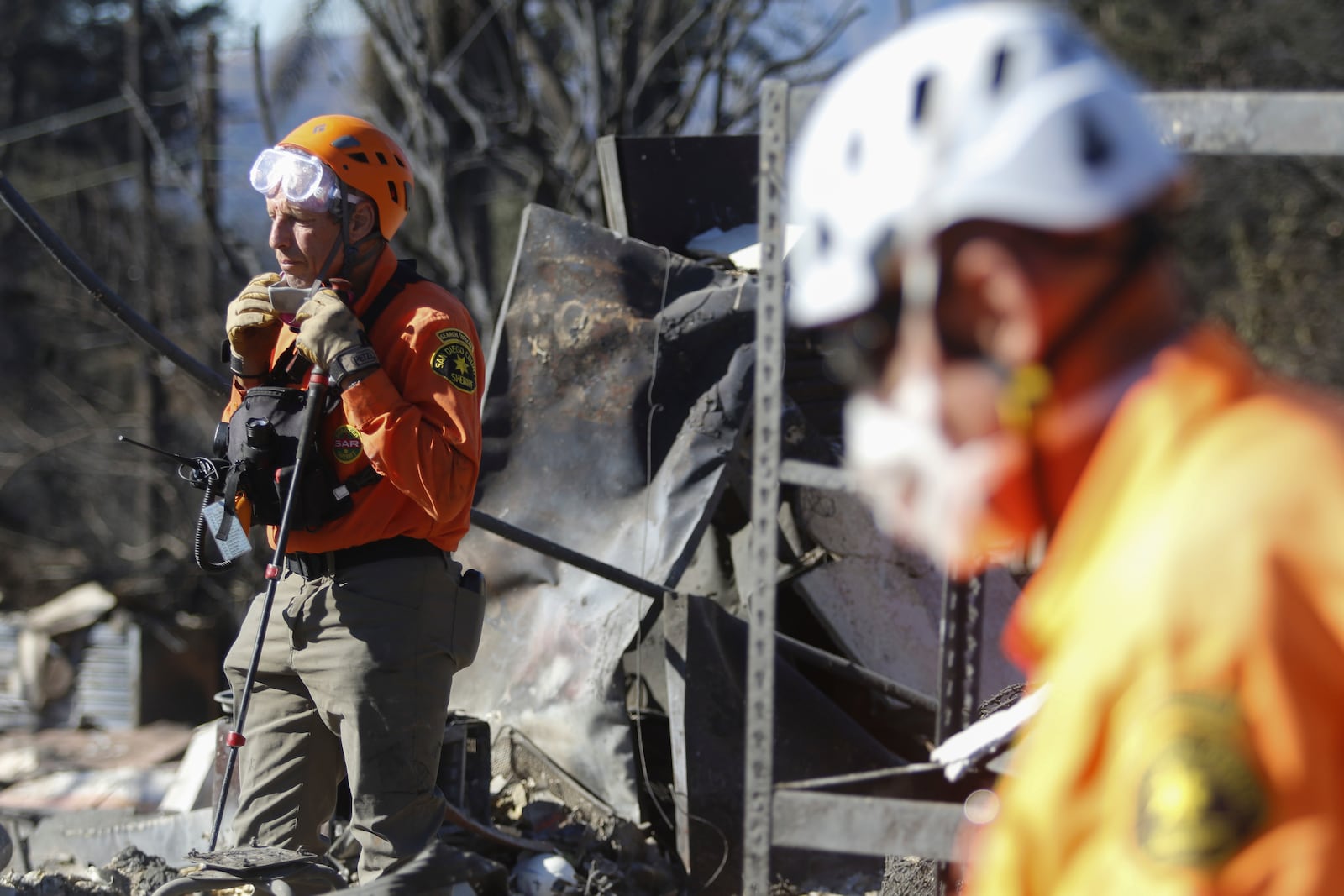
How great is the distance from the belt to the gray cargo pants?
2 cm

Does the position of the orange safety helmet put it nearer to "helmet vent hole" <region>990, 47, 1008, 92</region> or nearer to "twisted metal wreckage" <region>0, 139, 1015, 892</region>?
"twisted metal wreckage" <region>0, 139, 1015, 892</region>

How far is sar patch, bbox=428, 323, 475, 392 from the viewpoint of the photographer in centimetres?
328

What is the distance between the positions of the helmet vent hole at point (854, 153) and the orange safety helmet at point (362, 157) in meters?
2.30

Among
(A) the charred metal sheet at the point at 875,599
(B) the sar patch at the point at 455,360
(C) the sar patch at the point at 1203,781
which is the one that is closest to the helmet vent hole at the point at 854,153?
(C) the sar patch at the point at 1203,781

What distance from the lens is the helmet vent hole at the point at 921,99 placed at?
1.32 meters

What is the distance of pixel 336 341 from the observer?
3186mm

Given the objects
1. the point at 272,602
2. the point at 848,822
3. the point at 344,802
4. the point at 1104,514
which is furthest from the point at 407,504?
the point at 1104,514

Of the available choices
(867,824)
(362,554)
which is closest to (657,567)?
(362,554)

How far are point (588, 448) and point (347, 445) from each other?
2227 millimetres

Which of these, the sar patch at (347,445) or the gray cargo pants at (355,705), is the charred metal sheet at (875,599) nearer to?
the gray cargo pants at (355,705)

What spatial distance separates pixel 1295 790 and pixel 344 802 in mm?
3959

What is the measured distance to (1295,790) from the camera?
39.8 inches

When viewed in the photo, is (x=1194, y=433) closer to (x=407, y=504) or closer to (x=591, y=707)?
(x=407, y=504)

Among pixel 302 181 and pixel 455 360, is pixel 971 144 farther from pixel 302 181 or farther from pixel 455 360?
pixel 302 181
